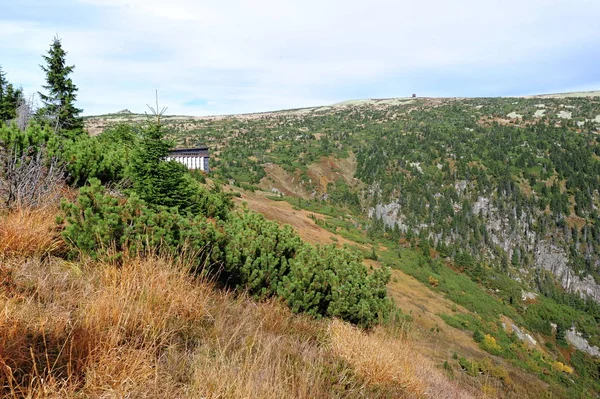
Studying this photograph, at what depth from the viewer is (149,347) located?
271cm

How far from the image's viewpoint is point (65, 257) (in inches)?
171

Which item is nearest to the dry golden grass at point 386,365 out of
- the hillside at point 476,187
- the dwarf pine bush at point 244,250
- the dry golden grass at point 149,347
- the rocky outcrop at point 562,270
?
the dry golden grass at point 149,347

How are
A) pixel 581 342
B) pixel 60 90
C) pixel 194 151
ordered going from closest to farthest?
pixel 60 90 → pixel 194 151 → pixel 581 342

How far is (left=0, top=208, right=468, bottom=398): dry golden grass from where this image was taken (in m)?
2.26

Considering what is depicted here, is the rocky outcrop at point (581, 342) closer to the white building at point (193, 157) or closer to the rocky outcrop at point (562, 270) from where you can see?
the rocky outcrop at point (562, 270)

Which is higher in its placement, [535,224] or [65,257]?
[65,257]

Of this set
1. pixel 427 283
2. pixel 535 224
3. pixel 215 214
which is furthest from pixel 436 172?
pixel 215 214

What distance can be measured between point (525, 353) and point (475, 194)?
66389 mm

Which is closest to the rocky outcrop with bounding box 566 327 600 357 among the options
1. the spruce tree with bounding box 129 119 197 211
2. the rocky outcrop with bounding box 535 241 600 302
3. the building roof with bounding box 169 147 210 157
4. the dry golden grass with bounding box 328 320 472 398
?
the rocky outcrop with bounding box 535 241 600 302

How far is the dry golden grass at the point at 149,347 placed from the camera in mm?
2264

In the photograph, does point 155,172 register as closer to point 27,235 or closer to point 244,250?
point 244,250

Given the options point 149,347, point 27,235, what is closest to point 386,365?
point 149,347

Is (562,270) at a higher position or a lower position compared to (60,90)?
lower

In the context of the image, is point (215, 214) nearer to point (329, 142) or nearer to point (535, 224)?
point (329, 142)
